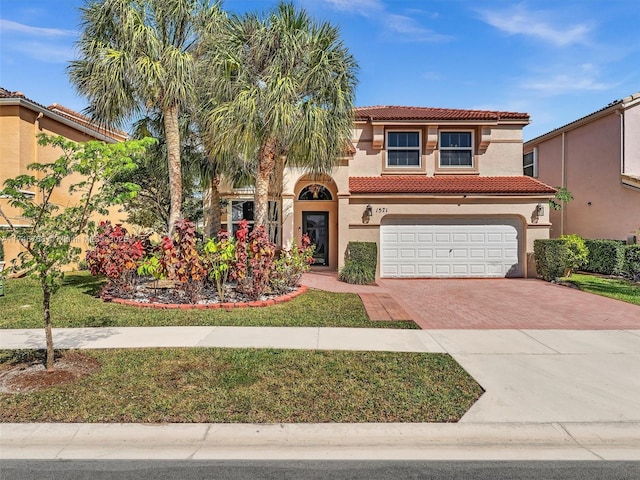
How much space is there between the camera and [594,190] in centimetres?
1800

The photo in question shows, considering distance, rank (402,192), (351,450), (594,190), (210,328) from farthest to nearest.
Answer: (594,190), (402,192), (210,328), (351,450)

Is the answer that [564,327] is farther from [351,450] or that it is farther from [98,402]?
[98,402]

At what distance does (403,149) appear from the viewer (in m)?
16.1

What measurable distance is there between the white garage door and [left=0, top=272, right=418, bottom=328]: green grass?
16.7 feet

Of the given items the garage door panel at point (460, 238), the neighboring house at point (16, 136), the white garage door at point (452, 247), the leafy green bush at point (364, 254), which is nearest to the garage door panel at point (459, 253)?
the white garage door at point (452, 247)

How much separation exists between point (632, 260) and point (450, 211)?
7.36 metres

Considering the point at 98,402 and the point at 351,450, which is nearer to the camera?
the point at 351,450

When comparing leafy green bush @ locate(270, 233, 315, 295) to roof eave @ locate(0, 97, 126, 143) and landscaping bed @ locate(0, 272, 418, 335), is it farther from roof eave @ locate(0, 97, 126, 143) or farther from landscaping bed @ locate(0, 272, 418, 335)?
roof eave @ locate(0, 97, 126, 143)

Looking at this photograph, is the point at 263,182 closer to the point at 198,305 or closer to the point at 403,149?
the point at 198,305

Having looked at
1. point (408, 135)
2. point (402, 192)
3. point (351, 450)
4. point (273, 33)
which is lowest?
point (351, 450)

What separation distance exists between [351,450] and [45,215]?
477 cm

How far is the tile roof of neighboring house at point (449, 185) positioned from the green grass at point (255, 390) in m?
9.77

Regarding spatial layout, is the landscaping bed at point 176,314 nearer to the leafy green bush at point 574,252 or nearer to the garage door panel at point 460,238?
the garage door panel at point 460,238

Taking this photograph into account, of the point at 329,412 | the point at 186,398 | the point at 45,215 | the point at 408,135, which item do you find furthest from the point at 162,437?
the point at 408,135
